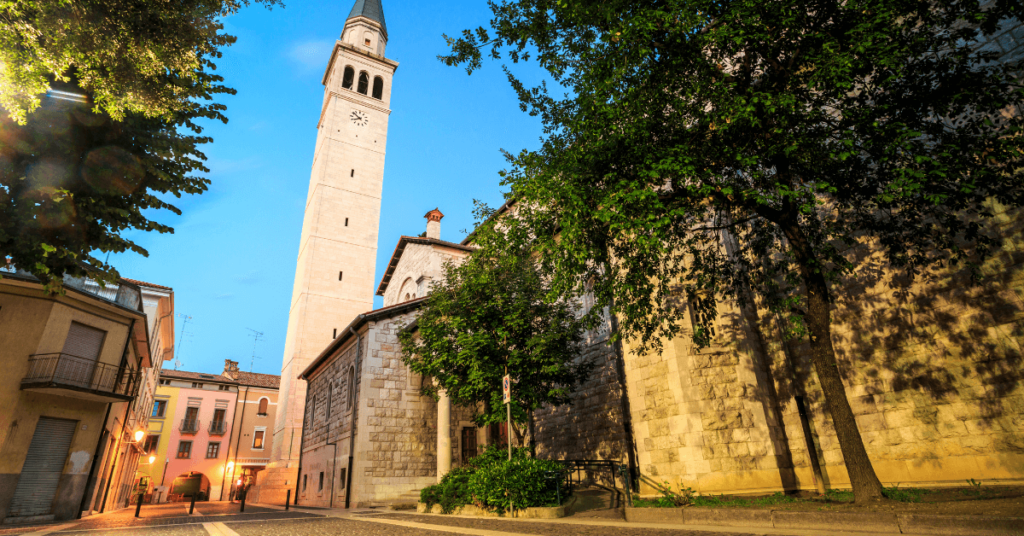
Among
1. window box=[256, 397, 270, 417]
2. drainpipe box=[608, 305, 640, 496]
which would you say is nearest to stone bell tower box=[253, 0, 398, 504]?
window box=[256, 397, 270, 417]

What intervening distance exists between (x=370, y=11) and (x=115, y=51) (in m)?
38.8

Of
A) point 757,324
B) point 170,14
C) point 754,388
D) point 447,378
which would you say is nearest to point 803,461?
point 754,388

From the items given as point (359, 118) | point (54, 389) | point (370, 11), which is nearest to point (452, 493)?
point (54, 389)

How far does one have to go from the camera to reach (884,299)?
9156 mm

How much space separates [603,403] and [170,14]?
1301 cm

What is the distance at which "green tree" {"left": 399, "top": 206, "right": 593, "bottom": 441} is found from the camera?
465 inches

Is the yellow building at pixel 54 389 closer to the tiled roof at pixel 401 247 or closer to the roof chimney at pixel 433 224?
the tiled roof at pixel 401 247

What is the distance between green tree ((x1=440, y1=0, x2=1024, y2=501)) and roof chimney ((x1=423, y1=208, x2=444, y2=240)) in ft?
59.3

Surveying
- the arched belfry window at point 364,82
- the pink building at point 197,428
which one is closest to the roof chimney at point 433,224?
the arched belfry window at point 364,82

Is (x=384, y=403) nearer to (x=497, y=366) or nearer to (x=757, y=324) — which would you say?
(x=497, y=366)

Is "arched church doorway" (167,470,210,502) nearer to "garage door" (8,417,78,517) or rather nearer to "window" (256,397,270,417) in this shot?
"window" (256,397,270,417)

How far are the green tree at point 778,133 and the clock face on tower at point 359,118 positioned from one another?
27724mm

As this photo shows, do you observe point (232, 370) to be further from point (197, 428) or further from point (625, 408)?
point (625, 408)

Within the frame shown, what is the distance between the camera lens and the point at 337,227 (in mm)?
30094
